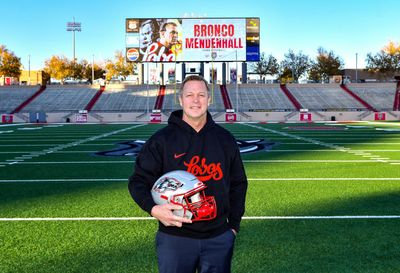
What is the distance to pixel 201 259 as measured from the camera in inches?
98.7

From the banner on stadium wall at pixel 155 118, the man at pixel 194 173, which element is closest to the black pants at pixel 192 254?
the man at pixel 194 173

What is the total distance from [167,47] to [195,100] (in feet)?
137

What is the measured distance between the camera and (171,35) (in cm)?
4369

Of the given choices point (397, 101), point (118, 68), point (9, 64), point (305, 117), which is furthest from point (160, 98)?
point (9, 64)

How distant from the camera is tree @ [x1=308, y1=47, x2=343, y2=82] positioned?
75.2 meters

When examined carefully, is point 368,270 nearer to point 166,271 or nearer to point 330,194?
point 166,271

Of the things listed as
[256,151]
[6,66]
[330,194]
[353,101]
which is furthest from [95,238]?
[6,66]

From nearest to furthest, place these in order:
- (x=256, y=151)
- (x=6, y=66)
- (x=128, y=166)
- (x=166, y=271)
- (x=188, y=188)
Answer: (x=188, y=188), (x=166, y=271), (x=128, y=166), (x=256, y=151), (x=6, y=66)

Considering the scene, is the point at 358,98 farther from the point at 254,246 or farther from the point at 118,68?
the point at 254,246

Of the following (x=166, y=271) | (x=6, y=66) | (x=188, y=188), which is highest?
(x=6, y=66)

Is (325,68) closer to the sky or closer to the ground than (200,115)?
closer to the sky

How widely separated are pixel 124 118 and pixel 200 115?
3083 cm

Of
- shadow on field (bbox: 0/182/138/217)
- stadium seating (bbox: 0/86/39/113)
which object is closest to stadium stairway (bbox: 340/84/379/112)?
stadium seating (bbox: 0/86/39/113)

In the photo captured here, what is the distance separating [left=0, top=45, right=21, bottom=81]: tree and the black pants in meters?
72.7
